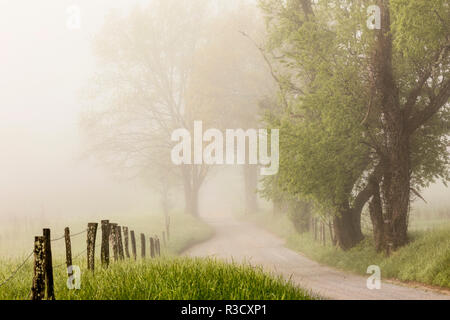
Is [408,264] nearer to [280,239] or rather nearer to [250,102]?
[280,239]

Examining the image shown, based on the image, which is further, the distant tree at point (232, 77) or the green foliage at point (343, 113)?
the distant tree at point (232, 77)

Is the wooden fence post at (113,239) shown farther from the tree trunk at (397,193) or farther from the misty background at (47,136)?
the misty background at (47,136)

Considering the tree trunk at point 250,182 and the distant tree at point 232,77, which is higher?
the distant tree at point 232,77

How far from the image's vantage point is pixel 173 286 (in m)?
7.30

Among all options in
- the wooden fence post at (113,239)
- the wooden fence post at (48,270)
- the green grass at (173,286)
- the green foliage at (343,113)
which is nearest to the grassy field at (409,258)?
the green foliage at (343,113)

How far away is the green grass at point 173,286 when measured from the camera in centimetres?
684

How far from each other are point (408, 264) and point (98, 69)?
103 ft

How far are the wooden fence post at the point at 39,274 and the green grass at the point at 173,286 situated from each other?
36 centimetres

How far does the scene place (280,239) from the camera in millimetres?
28453

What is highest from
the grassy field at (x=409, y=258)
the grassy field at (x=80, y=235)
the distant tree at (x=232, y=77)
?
the distant tree at (x=232, y=77)

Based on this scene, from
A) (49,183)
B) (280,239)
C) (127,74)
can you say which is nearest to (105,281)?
(280,239)

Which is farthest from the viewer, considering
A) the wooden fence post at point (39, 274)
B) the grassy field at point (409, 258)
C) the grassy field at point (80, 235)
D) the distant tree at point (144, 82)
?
the distant tree at point (144, 82)

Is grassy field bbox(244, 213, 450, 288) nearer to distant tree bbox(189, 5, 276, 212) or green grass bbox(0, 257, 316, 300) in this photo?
green grass bbox(0, 257, 316, 300)

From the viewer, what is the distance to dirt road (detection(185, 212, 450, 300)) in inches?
412
